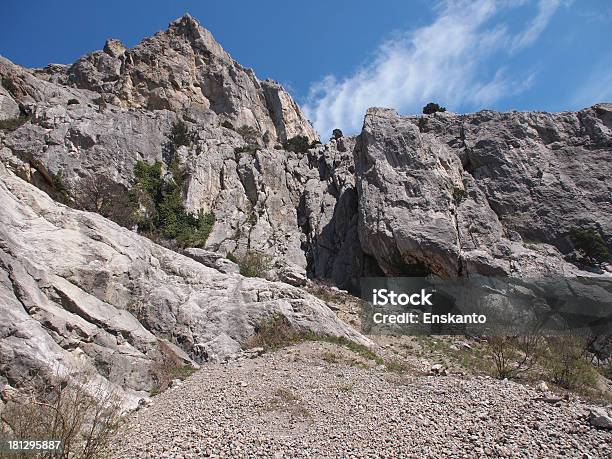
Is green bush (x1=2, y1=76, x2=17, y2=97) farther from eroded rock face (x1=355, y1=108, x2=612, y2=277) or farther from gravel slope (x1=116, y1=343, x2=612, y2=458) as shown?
gravel slope (x1=116, y1=343, x2=612, y2=458)

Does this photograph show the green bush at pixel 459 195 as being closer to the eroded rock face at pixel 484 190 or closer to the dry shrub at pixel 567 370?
the eroded rock face at pixel 484 190

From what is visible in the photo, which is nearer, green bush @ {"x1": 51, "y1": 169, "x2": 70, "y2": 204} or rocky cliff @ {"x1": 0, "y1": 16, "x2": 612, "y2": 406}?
rocky cliff @ {"x1": 0, "y1": 16, "x2": 612, "y2": 406}

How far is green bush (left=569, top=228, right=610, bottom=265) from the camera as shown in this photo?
2491 cm

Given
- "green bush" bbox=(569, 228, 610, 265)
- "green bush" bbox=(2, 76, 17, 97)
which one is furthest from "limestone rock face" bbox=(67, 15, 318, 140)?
"green bush" bbox=(569, 228, 610, 265)

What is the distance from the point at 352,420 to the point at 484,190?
2488 centimetres

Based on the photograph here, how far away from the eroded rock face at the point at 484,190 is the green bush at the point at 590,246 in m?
0.60

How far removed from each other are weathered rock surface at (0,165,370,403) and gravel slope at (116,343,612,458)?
2.07m

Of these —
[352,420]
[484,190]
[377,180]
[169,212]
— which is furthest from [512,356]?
[169,212]

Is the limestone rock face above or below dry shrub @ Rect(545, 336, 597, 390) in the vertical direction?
above

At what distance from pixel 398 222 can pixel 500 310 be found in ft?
23.7

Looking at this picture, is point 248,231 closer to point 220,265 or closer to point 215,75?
point 220,265

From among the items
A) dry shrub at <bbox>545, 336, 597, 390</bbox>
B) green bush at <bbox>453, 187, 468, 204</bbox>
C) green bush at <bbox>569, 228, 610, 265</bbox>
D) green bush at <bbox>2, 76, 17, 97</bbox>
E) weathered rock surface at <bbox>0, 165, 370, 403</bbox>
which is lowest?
dry shrub at <bbox>545, 336, 597, 390</bbox>

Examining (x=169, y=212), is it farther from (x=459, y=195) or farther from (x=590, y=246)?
(x=590, y=246)

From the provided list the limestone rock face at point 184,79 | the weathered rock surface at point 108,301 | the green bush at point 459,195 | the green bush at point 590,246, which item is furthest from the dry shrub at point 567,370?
the limestone rock face at point 184,79
